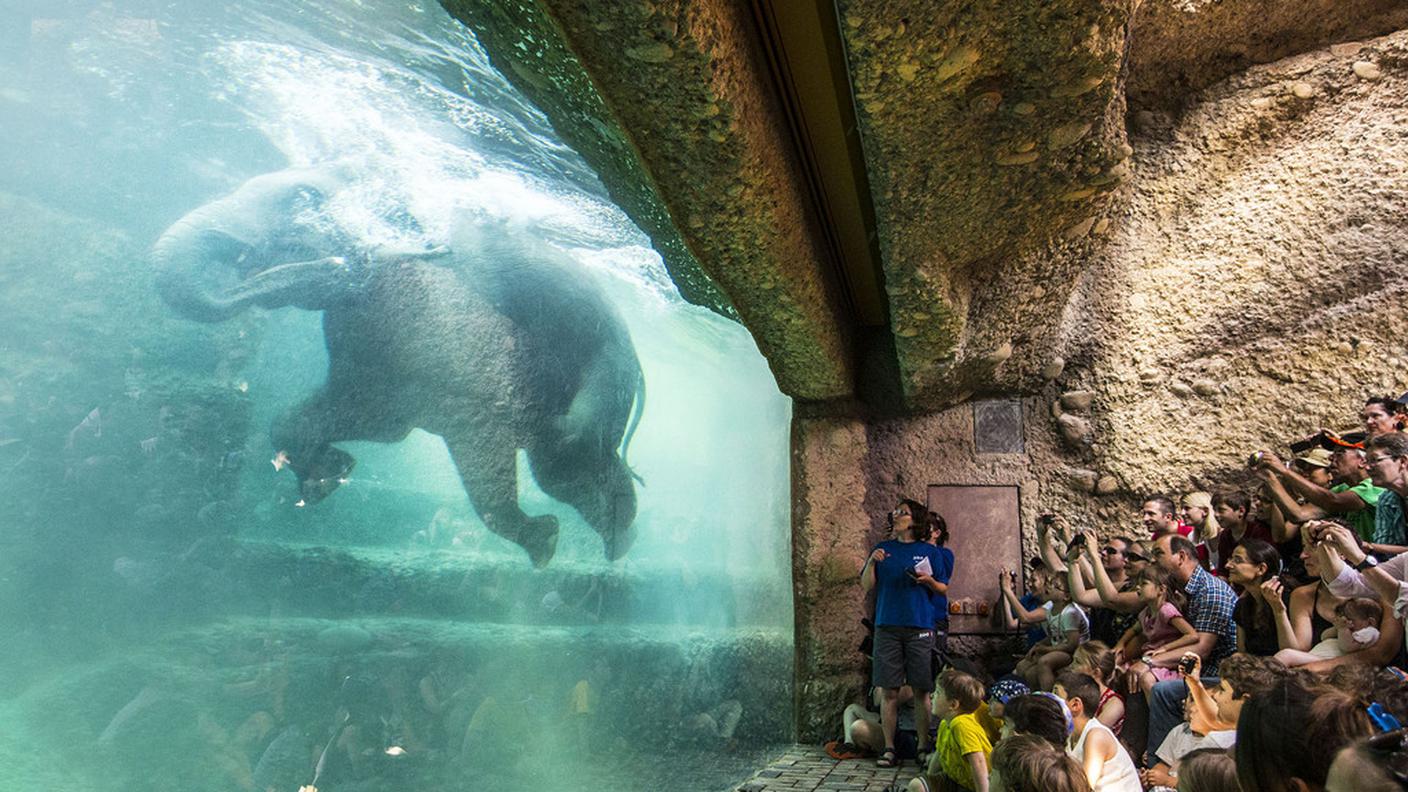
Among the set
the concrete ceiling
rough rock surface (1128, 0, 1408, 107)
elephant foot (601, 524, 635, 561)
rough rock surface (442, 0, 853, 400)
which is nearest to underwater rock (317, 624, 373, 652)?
elephant foot (601, 524, 635, 561)

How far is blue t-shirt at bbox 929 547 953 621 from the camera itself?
4777 millimetres

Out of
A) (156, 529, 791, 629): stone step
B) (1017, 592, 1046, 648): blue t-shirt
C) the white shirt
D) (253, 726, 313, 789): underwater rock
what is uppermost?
(1017, 592, 1046, 648): blue t-shirt

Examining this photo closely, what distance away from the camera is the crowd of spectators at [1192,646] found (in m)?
1.31

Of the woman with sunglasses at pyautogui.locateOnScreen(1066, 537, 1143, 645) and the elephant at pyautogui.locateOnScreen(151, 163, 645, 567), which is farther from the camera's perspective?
the elephant at pyautogui.locateOnScreen(151, 163, 645, 567)

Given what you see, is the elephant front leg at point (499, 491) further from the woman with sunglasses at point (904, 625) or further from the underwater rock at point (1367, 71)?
the underwater rock at point (1367, 71)

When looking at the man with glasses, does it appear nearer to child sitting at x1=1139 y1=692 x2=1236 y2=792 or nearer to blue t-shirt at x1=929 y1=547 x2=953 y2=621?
child sitting at x1=1139 y1=692 x2=1236 y2=792

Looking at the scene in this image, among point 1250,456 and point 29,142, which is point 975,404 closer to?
point 1250,456

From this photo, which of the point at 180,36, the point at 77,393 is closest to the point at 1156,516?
the point at 77,393

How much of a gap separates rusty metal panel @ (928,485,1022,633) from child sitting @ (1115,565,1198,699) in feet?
4.60

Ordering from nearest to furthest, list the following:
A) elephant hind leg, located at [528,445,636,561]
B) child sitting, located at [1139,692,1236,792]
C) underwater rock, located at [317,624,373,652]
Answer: child sitting, located at [1139,692,1236,792] → underwater rock, located at [317,624,373,652] → elephant hind leg, located at [528,445,636,561]

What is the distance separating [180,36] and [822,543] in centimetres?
688

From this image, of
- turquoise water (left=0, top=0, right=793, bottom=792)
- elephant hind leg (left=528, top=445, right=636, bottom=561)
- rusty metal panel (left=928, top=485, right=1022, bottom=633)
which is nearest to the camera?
rusty metal panel (left=928, top=485, right=1022, bottom=633)

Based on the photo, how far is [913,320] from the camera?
429cm

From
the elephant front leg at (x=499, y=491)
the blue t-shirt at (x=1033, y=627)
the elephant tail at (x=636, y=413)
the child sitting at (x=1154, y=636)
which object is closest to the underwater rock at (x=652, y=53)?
the child sitting at (x=1154, y=636)
